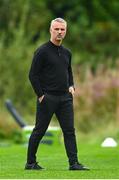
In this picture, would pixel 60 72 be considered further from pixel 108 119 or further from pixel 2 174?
pixel 108 119

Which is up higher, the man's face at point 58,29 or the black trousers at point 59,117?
the man's face at point 58,29

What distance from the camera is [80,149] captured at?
18.2 meters

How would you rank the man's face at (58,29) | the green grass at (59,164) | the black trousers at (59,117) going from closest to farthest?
the green grass at (59,164) → the man's face at (58,29) → the black trousers at (59,117)

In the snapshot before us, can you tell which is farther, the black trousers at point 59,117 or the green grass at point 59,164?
the black trousers at point 59,117

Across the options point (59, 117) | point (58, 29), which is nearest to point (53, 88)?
point (59, 117)

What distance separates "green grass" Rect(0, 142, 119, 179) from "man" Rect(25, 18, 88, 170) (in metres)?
0.45

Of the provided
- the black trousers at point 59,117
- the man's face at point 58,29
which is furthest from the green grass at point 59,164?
the man's face at point 58,29

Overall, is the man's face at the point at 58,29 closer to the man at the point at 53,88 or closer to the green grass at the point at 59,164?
the man at the point at 53,88

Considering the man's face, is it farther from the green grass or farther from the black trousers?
the green grass

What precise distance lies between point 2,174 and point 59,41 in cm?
184

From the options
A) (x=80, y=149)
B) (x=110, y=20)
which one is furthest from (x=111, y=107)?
(x=110, y=20)

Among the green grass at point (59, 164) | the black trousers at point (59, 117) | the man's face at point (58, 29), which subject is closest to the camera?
the green grass at point (59, 164)

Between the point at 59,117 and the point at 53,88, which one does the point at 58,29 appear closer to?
the point at 53,88

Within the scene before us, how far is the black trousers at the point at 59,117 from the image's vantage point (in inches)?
486
